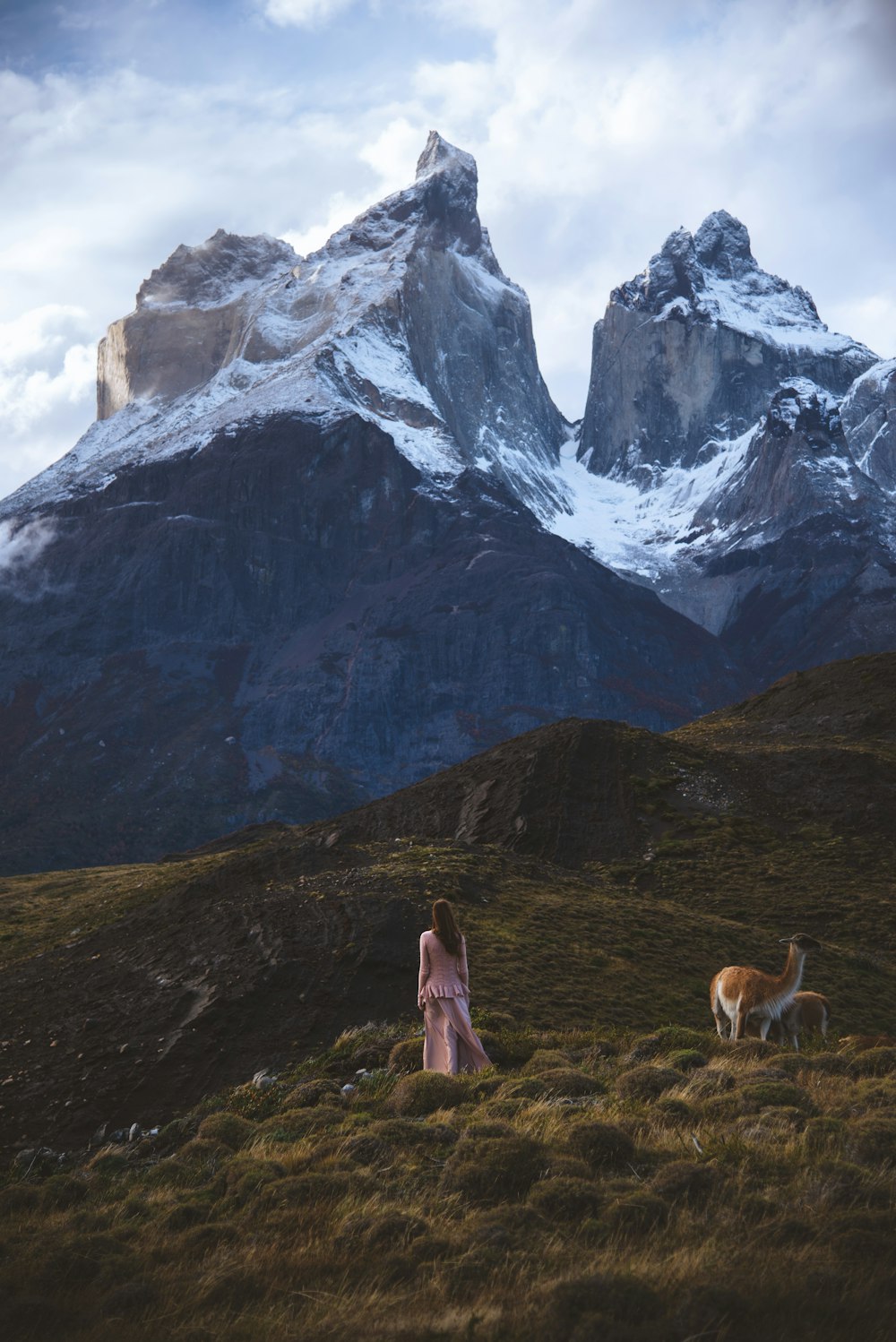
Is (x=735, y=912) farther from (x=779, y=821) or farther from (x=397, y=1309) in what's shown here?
(x=397, y=1309)

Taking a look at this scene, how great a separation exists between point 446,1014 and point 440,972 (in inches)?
25.4

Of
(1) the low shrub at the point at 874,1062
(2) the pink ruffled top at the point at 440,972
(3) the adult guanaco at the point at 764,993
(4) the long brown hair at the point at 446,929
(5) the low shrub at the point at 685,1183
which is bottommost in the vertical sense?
(1) the low shrub at the point at 874,1062

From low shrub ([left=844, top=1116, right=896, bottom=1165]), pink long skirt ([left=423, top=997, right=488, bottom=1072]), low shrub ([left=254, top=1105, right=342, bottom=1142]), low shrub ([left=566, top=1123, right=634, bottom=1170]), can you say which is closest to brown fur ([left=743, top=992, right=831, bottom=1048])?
pink long skirt ([left=423, top=997, right=488, bottom=1072])

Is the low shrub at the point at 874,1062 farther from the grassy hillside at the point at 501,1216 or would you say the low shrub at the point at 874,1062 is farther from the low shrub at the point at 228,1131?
the low shrub at the point at 228,1131

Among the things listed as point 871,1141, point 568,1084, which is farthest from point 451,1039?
point 871,1141

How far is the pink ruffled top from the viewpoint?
59.8 ft

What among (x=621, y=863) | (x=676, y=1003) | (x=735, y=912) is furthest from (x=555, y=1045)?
(x=621, y=863)

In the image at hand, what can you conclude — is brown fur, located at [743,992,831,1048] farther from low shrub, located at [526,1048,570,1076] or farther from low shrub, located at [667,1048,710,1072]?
low shrub, located at [526,1048,570,1076]

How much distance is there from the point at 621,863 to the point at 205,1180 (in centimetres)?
3351

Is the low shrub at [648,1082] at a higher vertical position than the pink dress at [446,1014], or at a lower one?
lower

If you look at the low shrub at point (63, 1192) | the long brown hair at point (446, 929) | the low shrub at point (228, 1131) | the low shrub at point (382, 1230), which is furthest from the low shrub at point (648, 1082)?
the low shrub at point (63, 1192)

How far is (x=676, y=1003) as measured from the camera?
2480cm

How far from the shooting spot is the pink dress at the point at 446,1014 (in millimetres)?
18203

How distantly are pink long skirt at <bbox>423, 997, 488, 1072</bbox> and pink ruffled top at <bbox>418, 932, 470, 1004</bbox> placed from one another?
0.39ft
